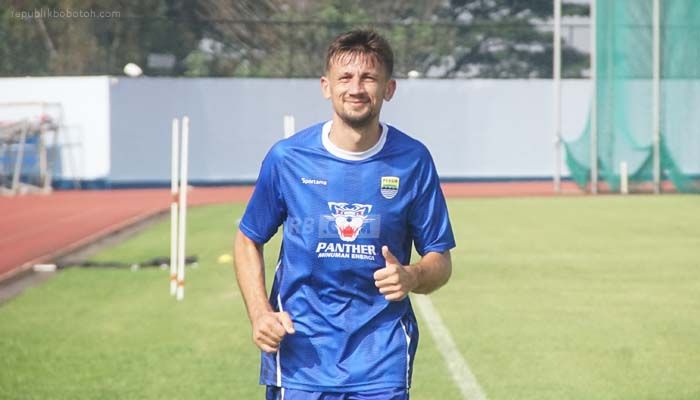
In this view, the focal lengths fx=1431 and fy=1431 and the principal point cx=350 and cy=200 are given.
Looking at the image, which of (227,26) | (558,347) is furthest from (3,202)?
(558,347)

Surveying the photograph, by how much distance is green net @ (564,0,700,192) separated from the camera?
120 ft

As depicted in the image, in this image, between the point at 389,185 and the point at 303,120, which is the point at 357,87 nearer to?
the point at 389,185

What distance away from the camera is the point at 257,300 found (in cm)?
559

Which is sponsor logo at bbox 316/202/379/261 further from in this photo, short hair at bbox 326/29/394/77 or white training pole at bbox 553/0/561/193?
white training pole at bbox 553/0/561/193

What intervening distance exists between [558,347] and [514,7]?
36.3m

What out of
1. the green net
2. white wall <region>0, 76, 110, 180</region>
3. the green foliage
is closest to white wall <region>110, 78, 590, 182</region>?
white wall <region>0, 76, 110, 180</region>

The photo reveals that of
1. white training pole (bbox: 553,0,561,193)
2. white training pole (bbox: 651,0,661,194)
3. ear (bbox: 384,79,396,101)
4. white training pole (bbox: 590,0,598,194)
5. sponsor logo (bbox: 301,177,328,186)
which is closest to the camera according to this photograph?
ear (bbox: 384,79,396,101)

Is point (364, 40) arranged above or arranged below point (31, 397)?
above

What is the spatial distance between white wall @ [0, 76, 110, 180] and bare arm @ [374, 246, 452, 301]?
35.9 metres

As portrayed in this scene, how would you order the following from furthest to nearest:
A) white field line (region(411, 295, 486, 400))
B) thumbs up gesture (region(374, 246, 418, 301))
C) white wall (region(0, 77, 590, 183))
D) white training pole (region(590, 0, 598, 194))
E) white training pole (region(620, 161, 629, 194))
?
white wall (region(0, 77, 590, 183))
white training pole (region(590, 0, 598, 194))
white training pole (region(620, 161, 629, 194))
white field line (region(411, 295, 486, 400))
thumbs up gesture (region(374, 246, 418, 301))

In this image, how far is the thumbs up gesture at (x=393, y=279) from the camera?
5.23m

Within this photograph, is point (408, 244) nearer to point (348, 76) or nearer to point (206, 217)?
point (348, 76)

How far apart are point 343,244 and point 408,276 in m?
0.35

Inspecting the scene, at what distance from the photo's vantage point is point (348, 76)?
5.36 meters
